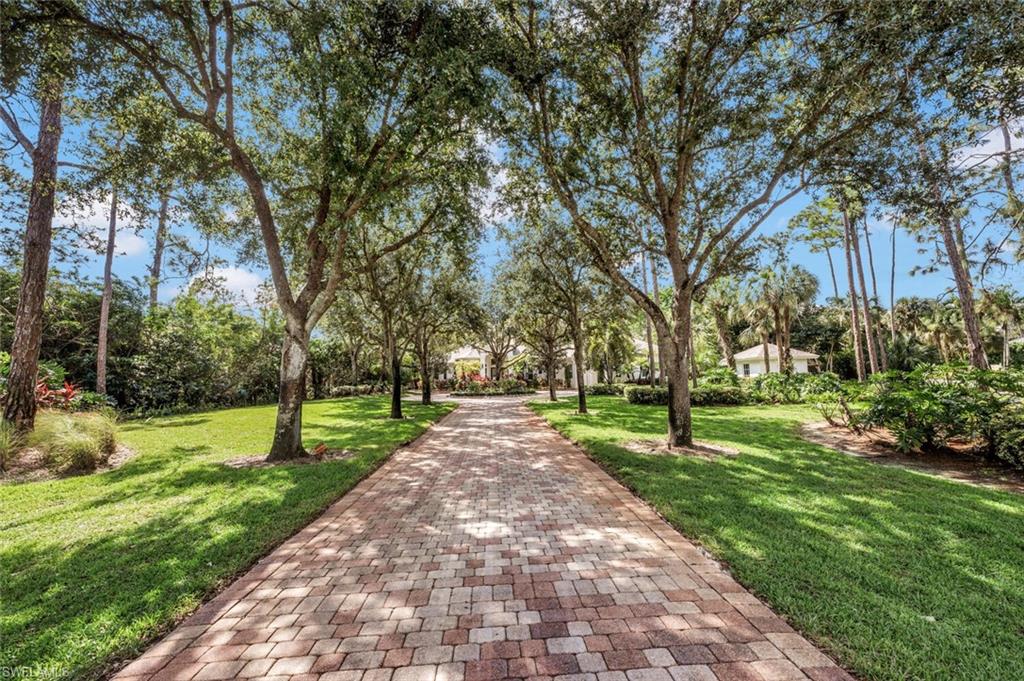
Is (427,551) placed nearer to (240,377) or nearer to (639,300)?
(639,300)

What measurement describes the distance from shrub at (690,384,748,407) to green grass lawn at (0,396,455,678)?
1487 cm

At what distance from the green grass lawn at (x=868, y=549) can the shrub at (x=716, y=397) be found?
37.5 ft

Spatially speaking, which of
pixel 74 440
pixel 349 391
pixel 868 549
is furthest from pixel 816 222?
pixel 349 391

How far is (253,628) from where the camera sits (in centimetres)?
281

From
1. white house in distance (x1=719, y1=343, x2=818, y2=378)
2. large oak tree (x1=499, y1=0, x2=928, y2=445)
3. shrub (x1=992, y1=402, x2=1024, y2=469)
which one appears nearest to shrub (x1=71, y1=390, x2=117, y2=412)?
large oak tree (x1=499, y1=0, x2=928, y2=445)

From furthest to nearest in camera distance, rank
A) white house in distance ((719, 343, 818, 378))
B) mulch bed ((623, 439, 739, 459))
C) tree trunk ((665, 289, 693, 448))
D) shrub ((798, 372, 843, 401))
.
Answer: white house in distance ((719, 343, 818, 378)) < shrub ((798, 372, 843, 401)) < tree trunk ((665, 289, 693, 448)) < mulch bed ((623, 439, 739, 459))

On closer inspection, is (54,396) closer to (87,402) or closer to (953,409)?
(87,402)

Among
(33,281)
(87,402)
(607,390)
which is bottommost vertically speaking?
(607,390)

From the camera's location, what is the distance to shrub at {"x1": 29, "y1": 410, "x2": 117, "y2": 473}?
721 cm

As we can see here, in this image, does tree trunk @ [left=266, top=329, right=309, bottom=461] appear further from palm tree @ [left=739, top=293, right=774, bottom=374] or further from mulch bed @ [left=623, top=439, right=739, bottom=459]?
palm tree @ [left=739, top=293, right=774, bottom=374]

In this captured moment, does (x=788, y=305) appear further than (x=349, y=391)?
No

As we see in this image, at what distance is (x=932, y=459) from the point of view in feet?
24.5

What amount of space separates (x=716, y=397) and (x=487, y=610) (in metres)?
18.3

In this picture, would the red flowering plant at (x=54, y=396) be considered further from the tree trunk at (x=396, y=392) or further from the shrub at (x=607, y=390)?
the shrub at (x=607, y=390)
